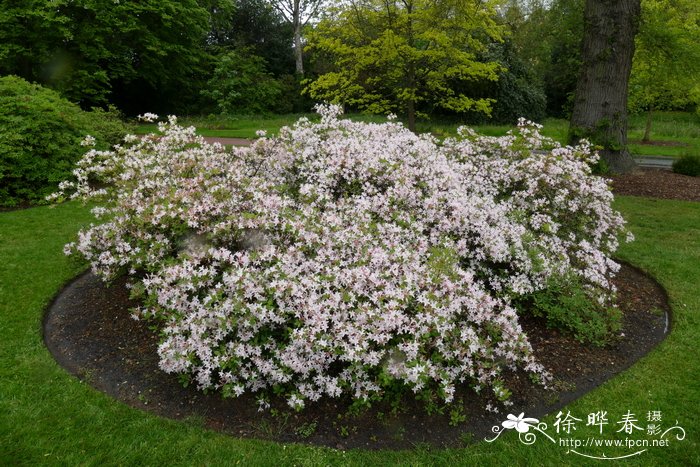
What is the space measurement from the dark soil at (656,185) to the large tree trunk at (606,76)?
59 cm

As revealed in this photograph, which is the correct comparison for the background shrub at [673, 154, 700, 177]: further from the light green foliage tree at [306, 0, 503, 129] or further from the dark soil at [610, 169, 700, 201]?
the light green foliage tree at [306, 0, 503, 129]

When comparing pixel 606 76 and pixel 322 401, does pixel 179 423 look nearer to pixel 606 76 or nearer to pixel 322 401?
pixel 322 401

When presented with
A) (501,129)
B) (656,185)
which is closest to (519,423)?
(656,185)

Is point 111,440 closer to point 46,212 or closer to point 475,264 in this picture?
point 475,264

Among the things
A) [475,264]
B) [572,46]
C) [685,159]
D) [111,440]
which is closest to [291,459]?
[111,440]

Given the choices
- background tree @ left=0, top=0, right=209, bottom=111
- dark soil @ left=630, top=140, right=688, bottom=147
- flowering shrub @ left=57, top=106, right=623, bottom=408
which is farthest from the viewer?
dark soil @ left=630, top=140, right=688, bottom=147

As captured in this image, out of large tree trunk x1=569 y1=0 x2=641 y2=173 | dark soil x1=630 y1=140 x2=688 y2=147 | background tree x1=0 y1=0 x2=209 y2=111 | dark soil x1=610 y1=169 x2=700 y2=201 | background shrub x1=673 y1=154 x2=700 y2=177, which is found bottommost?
dark soil x1=610 y1=169 x2=700 y2=201

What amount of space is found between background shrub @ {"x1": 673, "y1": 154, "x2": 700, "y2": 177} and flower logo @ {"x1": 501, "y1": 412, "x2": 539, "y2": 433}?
40.5 ft

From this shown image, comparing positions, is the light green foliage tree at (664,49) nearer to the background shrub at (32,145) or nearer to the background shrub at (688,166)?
the background shrub at (688,166)

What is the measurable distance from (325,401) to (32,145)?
379 inches

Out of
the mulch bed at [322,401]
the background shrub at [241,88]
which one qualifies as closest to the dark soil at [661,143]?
the mulch bed at [322,401]

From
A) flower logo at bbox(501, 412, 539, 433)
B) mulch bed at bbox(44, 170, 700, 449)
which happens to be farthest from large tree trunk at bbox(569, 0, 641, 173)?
flower logo at bbox(501, 412, 539, 433)

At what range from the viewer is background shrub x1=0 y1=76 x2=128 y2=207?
9.61 meters

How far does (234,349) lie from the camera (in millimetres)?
3660
